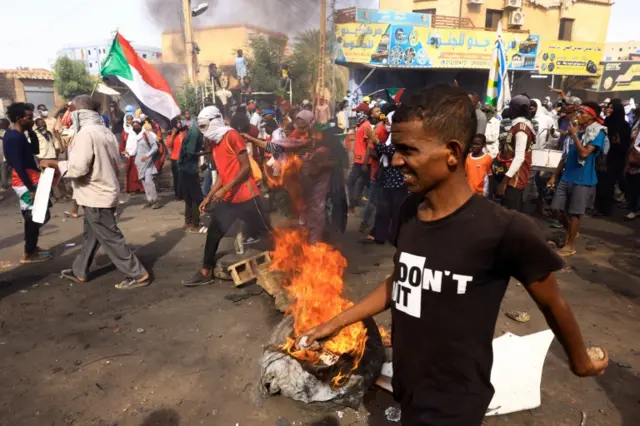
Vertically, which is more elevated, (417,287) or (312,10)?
(312,10)

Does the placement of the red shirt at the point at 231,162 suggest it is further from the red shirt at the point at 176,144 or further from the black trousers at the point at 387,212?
the red shirt at the point at 176,144

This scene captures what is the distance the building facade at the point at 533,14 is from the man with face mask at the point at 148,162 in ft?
73.5

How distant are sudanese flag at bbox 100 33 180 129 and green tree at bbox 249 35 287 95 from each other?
53.1ft

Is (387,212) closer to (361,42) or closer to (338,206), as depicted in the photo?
(338,206)

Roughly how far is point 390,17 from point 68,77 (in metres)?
21.2

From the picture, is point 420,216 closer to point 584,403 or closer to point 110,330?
point 584,403

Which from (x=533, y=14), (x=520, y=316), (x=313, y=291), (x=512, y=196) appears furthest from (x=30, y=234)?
(x=533, y=14)

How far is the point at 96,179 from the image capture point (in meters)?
4.96

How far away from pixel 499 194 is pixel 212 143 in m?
4.14

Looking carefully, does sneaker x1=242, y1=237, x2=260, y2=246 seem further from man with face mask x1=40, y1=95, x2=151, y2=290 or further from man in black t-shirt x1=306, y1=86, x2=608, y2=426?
man in black t-shirt x1=306, y1=86, x2=608, y2=426

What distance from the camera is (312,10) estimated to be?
1151 centimetres

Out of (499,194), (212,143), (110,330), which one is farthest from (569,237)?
(110,330)

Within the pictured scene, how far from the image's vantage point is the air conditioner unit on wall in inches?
1135

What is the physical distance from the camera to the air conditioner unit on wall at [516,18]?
28.8 meters
